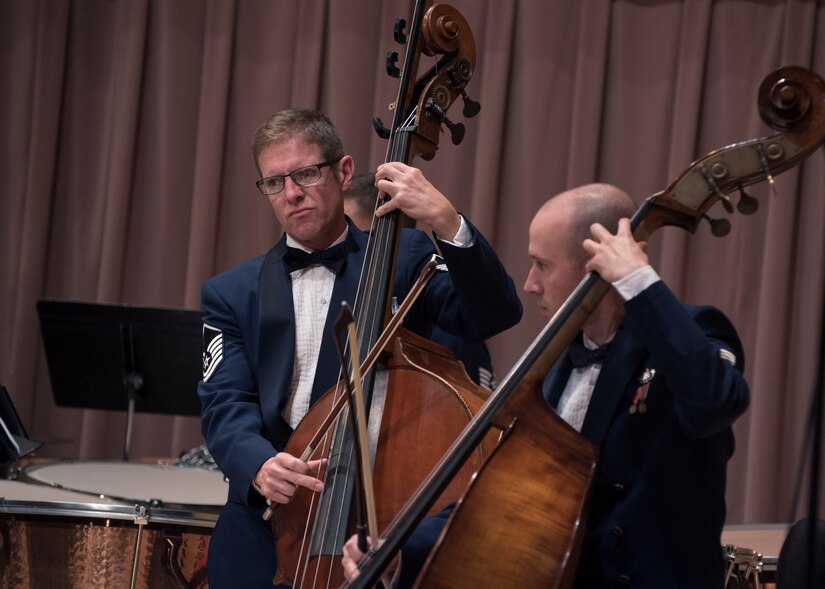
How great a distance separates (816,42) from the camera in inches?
177

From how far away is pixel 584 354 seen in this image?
2072mm

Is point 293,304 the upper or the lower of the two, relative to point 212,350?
upper

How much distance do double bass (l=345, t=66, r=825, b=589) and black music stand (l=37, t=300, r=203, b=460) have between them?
208cm

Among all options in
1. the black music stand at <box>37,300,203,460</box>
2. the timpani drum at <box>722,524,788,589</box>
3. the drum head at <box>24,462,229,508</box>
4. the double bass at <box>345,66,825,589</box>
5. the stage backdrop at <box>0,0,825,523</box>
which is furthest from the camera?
the stage backdrop at <box>0,0,825,523</box>

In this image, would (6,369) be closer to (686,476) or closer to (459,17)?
(459,17)

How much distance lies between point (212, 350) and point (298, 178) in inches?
18.1

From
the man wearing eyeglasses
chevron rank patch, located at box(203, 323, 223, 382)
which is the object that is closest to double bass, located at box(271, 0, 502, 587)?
the man wearing eyeglasses

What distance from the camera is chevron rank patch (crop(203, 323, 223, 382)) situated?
2426mm

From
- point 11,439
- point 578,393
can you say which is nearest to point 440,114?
point 578,393

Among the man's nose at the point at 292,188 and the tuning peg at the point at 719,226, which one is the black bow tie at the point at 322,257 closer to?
the man's nose at the point at 292,188

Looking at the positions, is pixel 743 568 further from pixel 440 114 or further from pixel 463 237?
pixel 440 114

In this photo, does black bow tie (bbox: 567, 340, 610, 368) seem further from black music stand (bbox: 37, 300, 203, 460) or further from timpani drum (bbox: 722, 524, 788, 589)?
black music stand (bbox: 37, 300, 203, 460)

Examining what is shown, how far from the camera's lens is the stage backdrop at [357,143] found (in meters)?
4.51

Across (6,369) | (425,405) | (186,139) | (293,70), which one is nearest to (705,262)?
(293,70)
